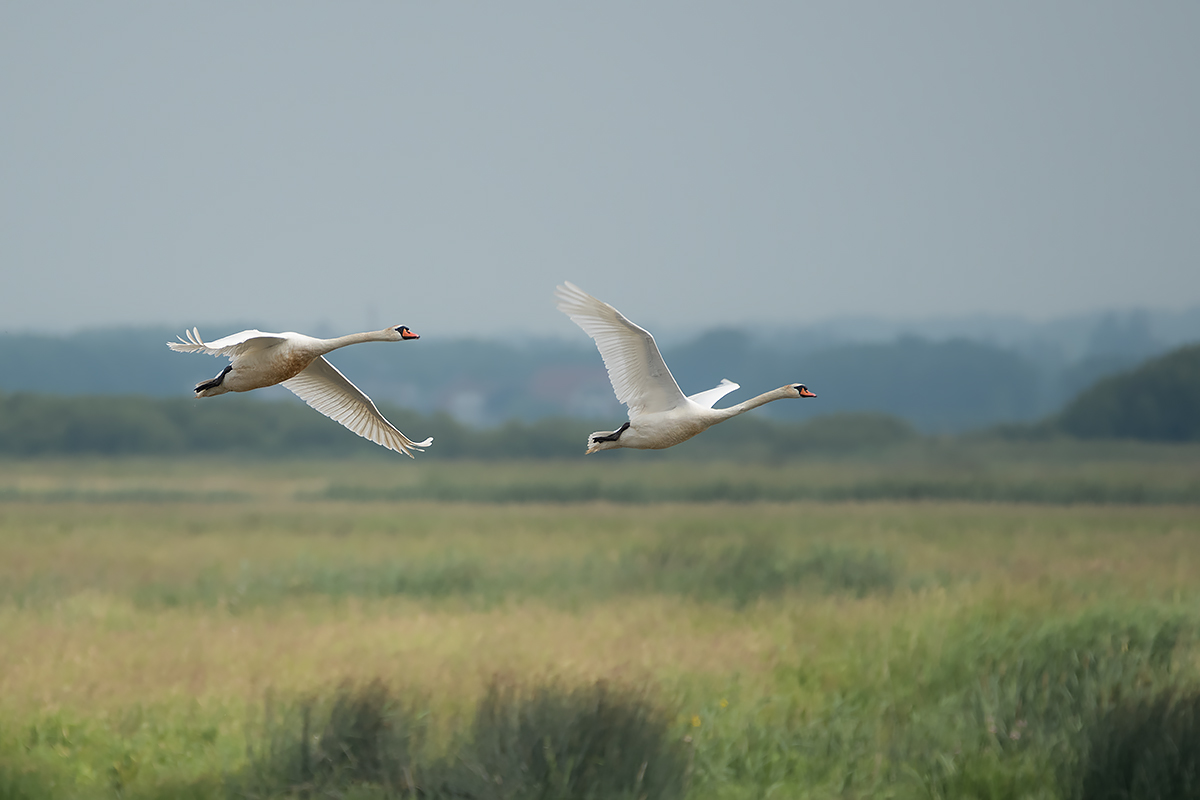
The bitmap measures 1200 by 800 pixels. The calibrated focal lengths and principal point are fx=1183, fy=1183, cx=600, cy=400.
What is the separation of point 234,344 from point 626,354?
1.20 metres

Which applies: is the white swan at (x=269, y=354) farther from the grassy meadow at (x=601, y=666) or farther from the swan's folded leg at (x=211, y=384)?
the grassy meadow at (x=601, y=666)

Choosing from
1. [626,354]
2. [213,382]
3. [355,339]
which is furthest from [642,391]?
[213,382]

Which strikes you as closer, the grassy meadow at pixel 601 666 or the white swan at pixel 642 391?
the white swan at pixel 642 391

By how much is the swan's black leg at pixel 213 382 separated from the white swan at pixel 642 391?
90 centimetres

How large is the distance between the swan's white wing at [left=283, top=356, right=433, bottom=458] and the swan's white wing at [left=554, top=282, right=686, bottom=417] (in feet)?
2.03

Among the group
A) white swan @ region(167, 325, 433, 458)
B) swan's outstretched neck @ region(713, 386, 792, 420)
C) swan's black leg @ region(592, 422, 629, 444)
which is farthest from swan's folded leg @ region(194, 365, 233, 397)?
swan's outstretched neck @ region(713, 386, 792, 420)

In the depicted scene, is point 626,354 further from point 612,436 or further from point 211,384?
point 211,384

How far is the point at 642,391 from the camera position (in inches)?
134

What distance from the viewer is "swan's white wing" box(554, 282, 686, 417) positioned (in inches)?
132

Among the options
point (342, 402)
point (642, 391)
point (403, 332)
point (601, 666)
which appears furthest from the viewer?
point (601, 666)

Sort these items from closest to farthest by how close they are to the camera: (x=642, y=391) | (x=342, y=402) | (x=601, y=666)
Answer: (x=642, y=391)
(x=342, y=402)
(x=601, y=666)

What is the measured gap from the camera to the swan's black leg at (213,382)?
2.82 m

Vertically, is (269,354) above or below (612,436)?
above

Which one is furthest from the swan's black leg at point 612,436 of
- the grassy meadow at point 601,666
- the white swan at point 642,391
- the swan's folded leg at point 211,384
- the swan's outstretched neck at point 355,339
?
the grassy meadow at point 601,666
